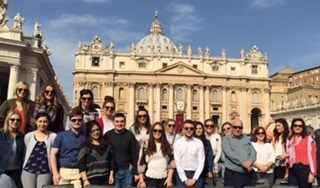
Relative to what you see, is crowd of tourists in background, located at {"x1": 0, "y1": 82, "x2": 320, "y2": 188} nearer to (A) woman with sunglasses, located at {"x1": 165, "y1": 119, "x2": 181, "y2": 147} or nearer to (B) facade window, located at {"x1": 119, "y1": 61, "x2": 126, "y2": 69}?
(A) woman with sunglasses, located at {"x1": 165, "y1": 119, "x2": 181, "y2": 147}

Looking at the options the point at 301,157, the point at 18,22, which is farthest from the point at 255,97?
the point at 301,157

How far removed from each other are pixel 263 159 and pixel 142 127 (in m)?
2.61

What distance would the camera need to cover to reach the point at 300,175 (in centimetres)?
693

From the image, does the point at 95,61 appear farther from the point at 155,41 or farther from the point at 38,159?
the point at 38,159

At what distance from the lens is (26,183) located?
227 inches

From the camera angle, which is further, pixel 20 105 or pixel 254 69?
pixel 254 69

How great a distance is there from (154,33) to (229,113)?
29.2 meters

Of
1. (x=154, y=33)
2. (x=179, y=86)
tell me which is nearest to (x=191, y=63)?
(x=179, y=86)

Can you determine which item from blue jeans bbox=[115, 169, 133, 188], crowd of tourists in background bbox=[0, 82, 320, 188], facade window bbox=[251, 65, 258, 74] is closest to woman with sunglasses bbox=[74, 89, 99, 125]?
crowd of tourists in background bbox=[0, 82, 320, 188]

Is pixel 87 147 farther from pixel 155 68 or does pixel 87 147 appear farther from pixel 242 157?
pixel 155 68

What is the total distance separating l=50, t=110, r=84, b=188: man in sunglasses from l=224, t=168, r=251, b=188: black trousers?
2720 millimetres

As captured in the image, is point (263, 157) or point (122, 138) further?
point (263, 157)

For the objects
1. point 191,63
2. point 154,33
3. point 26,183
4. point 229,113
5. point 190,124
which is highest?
point 154,33

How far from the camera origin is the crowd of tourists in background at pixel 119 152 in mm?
5785
